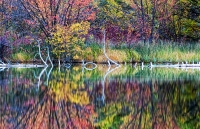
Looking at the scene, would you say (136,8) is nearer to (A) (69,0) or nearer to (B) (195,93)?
(A) (69,0)

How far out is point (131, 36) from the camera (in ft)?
88.1

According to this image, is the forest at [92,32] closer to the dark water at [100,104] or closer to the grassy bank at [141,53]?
the grassy bank at [141,53]

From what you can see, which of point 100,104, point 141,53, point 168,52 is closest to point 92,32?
point 141,53

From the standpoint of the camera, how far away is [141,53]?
2342 cm

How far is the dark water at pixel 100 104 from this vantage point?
25.0 feet

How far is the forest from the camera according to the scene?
2288 cm

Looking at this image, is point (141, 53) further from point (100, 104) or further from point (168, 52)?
point (100, 104)

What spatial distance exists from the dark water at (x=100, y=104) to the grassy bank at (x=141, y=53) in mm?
8917

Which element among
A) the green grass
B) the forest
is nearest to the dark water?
the green grass

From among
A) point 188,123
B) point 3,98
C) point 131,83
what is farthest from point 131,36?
point 188,123

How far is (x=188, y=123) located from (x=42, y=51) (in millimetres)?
16750

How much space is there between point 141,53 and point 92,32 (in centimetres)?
447

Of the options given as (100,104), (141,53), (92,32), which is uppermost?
(92,32)

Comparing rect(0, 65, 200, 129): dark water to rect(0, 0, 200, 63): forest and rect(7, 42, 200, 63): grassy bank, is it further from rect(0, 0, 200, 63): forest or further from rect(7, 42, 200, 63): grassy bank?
rect(0, 0, 200, 63): forest
